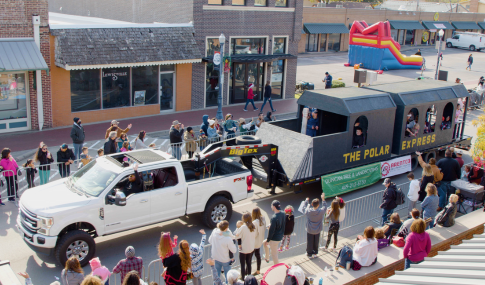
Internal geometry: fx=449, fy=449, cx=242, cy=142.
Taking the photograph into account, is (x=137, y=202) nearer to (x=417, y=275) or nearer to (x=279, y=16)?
(x=417, y=275)

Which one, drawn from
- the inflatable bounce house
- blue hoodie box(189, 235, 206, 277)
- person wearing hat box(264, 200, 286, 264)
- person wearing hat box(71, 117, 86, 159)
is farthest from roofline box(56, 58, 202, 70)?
the inflatable bounce house

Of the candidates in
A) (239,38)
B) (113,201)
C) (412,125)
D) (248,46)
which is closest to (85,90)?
(239,38)

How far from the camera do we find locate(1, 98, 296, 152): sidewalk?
17.0 m

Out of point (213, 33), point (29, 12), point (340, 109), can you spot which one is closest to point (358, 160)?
point (340, 109)

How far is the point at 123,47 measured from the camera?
1947cm

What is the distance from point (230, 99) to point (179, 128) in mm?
9742

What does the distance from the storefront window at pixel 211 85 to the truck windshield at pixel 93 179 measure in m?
14.1

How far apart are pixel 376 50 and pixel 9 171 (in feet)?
109

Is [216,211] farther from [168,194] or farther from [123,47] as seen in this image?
[123,47]

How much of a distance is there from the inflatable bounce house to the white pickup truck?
3036 centimetres

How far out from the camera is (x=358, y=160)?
13820 millimetres

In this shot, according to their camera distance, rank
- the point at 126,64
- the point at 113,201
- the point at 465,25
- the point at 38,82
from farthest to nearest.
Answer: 1. the point at 465,25
2. the point at 126,64
3. the point at 38,82
4. the point at 113,201

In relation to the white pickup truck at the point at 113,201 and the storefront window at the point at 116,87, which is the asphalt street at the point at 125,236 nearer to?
the white pickup truck at the point at 113,201

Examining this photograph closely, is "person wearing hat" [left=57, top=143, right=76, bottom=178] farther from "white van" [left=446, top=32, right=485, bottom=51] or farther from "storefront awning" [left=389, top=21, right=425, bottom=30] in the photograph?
"white van" [left=446, top=32, right=485, bottom=51]
